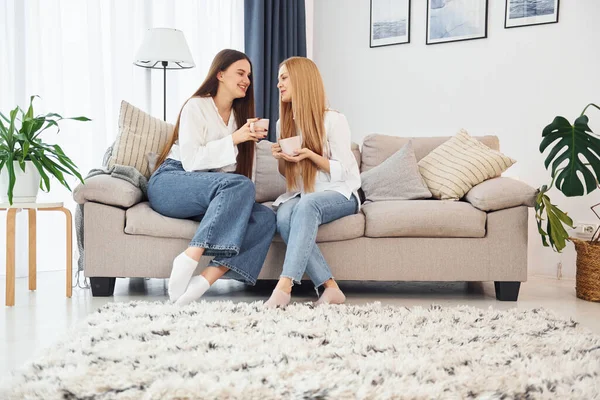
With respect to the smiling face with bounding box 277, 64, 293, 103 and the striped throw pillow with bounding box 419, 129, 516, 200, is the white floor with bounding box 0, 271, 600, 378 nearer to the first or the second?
the striped throw pillow with bounding box 419, 129, 516, 200

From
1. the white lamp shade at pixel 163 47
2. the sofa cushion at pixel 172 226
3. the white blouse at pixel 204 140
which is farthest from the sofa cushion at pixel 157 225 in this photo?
the white lamp shade at pixel 163 47

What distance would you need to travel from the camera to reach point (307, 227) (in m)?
2.62

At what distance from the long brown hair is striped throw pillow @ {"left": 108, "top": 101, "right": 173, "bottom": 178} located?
10cm

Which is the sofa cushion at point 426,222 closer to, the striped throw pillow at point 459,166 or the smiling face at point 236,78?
the striped throw pillow at point 459,166

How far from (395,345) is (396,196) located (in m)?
1.45

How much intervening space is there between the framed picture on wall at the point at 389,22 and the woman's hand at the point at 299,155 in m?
2.02

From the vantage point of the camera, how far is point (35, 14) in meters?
Result: 3.55

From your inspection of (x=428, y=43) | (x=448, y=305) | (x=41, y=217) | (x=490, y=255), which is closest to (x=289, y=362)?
(x=448, y=305)

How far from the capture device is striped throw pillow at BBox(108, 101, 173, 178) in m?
3.08

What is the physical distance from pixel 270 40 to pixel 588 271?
2.63m

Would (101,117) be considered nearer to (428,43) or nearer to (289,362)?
(428,43)

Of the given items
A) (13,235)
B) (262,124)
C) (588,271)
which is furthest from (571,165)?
(13,235)

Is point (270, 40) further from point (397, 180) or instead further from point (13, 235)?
point (13, 235)

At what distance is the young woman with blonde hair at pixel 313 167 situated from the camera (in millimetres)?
2678
